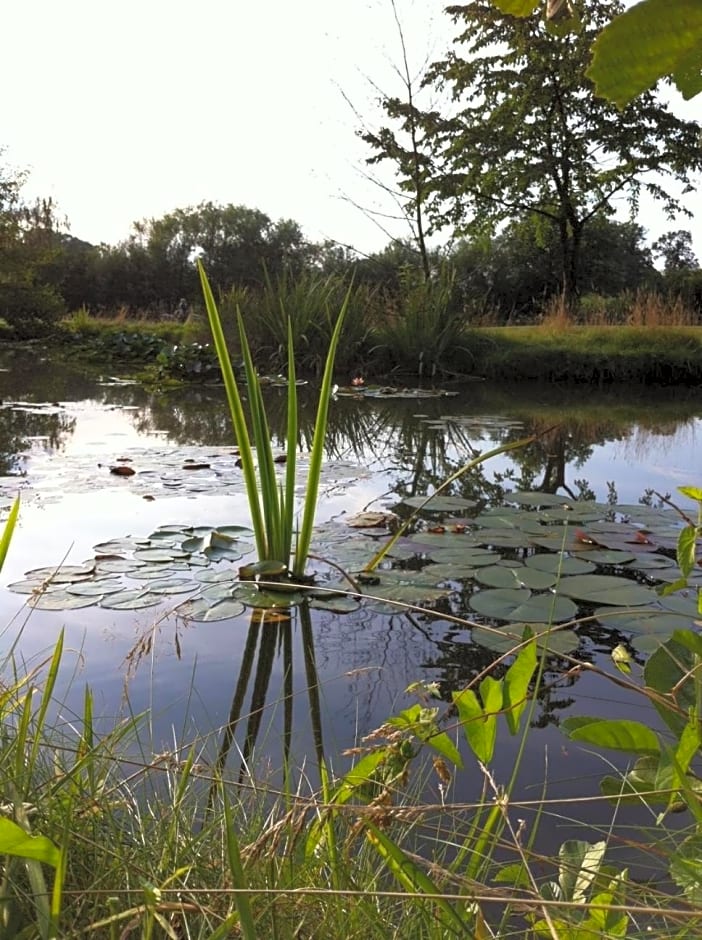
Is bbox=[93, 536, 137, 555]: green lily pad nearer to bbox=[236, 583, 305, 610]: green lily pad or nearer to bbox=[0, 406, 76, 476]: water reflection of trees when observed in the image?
bbox=[236, 583, 305, 610]: green lily pad

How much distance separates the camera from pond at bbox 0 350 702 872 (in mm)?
1329

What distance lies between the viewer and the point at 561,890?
2.20 ft

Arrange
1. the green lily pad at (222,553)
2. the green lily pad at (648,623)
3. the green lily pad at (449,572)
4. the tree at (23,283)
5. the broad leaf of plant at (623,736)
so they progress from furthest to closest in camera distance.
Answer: the tree at (23,283), the green lily pad at (222,553), the green lily pad at (449,572), the green lily pad at (648,623), the broad leaf of plant at (623,736)

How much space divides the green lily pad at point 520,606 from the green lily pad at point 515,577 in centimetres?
3

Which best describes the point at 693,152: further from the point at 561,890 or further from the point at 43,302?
the point at 561,890

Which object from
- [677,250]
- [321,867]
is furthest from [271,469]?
[677,250]

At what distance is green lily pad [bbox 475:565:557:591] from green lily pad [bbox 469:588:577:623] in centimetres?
3

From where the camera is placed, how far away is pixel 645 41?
0.34 m

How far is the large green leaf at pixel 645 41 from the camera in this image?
1.11 feet

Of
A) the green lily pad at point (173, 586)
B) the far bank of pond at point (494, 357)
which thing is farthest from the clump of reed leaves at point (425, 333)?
the green lily pad at point (173, 586)

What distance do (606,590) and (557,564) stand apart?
0.67 ft

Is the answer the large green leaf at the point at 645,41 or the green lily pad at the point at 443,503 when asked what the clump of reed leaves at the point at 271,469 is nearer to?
the green lily pad at the point at 443,503

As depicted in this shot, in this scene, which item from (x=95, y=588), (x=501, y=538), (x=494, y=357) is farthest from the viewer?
(x=494, y=357)

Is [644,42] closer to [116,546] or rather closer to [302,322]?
[116,546]
